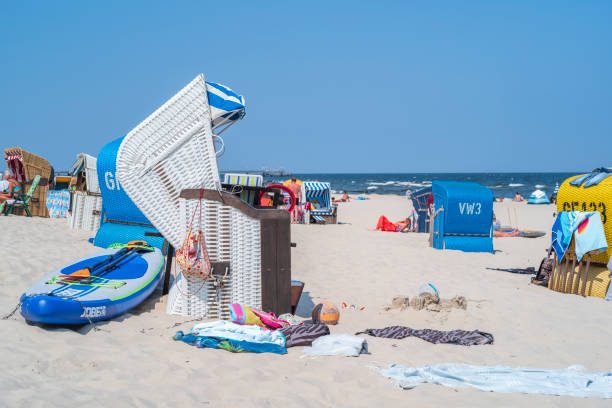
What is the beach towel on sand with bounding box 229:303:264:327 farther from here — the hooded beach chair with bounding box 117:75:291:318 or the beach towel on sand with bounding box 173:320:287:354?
the hooded beach chair with bounding box 117:75:291:318

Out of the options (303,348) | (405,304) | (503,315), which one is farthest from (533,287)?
(303,348)

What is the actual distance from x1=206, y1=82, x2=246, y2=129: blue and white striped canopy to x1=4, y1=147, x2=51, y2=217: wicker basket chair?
11.9 metres

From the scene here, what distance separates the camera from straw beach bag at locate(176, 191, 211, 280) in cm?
478

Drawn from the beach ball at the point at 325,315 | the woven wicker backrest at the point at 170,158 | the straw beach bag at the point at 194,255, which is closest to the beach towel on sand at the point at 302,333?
the beach ball at the point at 325,315

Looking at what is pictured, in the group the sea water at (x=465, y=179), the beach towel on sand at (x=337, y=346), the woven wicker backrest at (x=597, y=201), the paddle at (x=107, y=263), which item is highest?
the sea water at (x=465, y=179)

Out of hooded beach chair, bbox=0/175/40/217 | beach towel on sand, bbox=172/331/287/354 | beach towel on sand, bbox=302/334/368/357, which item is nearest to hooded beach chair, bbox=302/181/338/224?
hooded beach chair, bbox=0/175/40/217

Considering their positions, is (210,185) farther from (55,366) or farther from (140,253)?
(55,366)

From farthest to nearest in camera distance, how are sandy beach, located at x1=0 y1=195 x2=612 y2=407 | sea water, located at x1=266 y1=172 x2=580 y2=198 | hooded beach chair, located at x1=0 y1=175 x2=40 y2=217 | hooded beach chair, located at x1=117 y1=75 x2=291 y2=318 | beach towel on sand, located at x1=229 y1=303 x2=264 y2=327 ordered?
1. sea water, located at x1=266 y1=172 x2=580 y2=198
2. hooded beach chair, located at x1=0 y1=175 x2=40 y2=217
3. hooded beach chair, located at x1=117 y1=75 x2=291 y2=318
4. beach towel on sand, located at x1=229 y1=303 x2=264 y2=327
5. sandy beach, located at x1=0 y1=195 x2=612 y2=407

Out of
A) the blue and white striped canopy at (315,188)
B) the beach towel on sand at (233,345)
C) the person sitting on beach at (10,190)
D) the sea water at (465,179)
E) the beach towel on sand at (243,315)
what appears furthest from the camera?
the sea water at (465,179)

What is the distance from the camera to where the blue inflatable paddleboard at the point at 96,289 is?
4.09 m

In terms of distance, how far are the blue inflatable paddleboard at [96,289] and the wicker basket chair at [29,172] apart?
33.8ft

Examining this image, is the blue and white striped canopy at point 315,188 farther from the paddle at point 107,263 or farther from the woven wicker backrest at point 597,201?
the paddle at point 107,263

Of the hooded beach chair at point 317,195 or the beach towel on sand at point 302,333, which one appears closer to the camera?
the beach towel on sand at point 302,333

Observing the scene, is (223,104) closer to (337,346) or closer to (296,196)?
(337,346)
